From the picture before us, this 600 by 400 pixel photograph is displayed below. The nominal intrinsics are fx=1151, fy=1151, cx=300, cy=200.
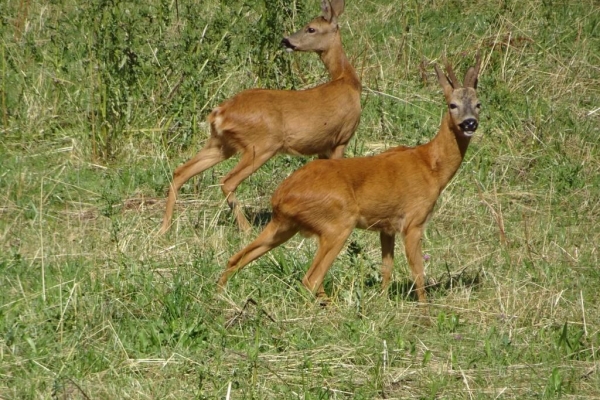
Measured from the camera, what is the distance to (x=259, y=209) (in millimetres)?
7840

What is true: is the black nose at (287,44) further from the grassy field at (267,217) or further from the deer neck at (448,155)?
the deer neck at (448,155)

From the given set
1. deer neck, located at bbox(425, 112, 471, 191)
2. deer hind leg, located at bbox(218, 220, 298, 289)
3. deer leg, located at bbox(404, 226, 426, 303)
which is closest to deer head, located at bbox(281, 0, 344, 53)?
deer neck, located at bbox(425, 112, 471, 191)

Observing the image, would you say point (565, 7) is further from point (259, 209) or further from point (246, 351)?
point (246, 351)

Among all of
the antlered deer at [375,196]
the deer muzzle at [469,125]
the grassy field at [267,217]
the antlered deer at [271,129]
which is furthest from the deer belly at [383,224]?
the antlered deer at [271,129]

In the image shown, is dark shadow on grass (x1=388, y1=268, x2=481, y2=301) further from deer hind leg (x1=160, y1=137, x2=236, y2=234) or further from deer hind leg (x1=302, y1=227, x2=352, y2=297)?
deer hind leg (x1=160, y1=137, x2=236, y2=234)

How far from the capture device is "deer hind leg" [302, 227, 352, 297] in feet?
19.9

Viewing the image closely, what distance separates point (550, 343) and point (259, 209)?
9.38 feet

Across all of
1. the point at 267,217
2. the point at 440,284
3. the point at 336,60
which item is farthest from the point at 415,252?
the point at 336,60

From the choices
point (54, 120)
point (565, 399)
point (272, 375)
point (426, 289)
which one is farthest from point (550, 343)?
point (54, 120)

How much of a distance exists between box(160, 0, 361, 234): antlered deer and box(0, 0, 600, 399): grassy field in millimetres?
229

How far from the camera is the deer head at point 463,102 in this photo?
20.7 ft

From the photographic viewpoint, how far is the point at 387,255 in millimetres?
6500

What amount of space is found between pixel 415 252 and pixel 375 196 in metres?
0.38

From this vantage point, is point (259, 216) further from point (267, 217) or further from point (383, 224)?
point (383, 224)
